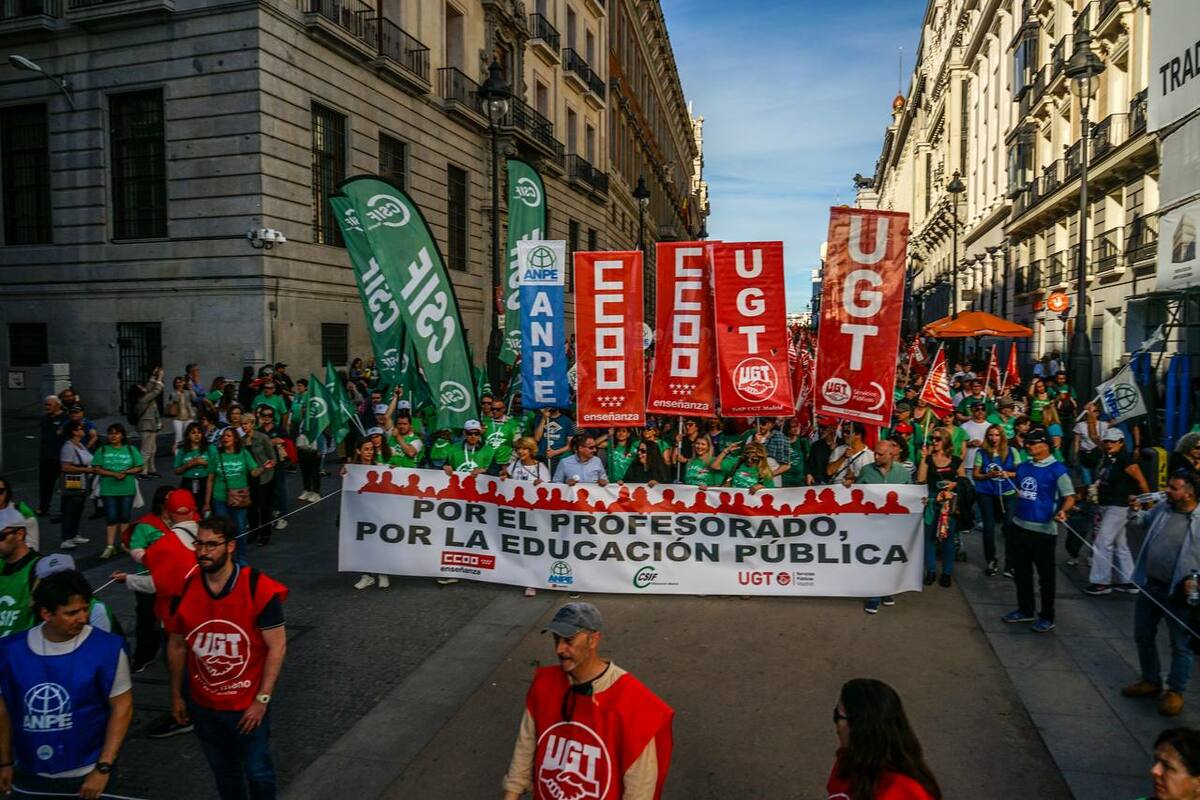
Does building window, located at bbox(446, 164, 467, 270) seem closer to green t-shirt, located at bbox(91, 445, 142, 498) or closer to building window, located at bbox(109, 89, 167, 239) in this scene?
building window, located at bbox(109, 89, 167, 239)

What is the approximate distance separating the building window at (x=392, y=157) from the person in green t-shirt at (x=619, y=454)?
1548 cm

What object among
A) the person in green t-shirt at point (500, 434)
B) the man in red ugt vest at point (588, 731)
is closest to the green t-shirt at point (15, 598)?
the man in red ugt vest at point (588, 731)

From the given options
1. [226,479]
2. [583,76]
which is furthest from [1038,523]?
[583,76]

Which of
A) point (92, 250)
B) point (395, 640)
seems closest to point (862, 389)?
point (395, 640)

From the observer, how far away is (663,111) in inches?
2721

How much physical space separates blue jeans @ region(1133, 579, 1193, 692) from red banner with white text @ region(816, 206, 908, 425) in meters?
2.64

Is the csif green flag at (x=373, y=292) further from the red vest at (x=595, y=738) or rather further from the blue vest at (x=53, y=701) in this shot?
the red vest at (x=595, y=738)

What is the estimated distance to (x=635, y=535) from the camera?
311 inches

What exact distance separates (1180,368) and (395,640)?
10055 mm

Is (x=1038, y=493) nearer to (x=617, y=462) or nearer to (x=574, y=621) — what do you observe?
(x=617, y=462)

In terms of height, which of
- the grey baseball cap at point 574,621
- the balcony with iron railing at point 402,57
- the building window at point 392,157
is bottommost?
the grey baseball cap at point 574,621

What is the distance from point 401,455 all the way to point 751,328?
4043 mm

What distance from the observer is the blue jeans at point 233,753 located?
390cm

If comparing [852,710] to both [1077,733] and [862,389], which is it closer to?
[1077,733]
